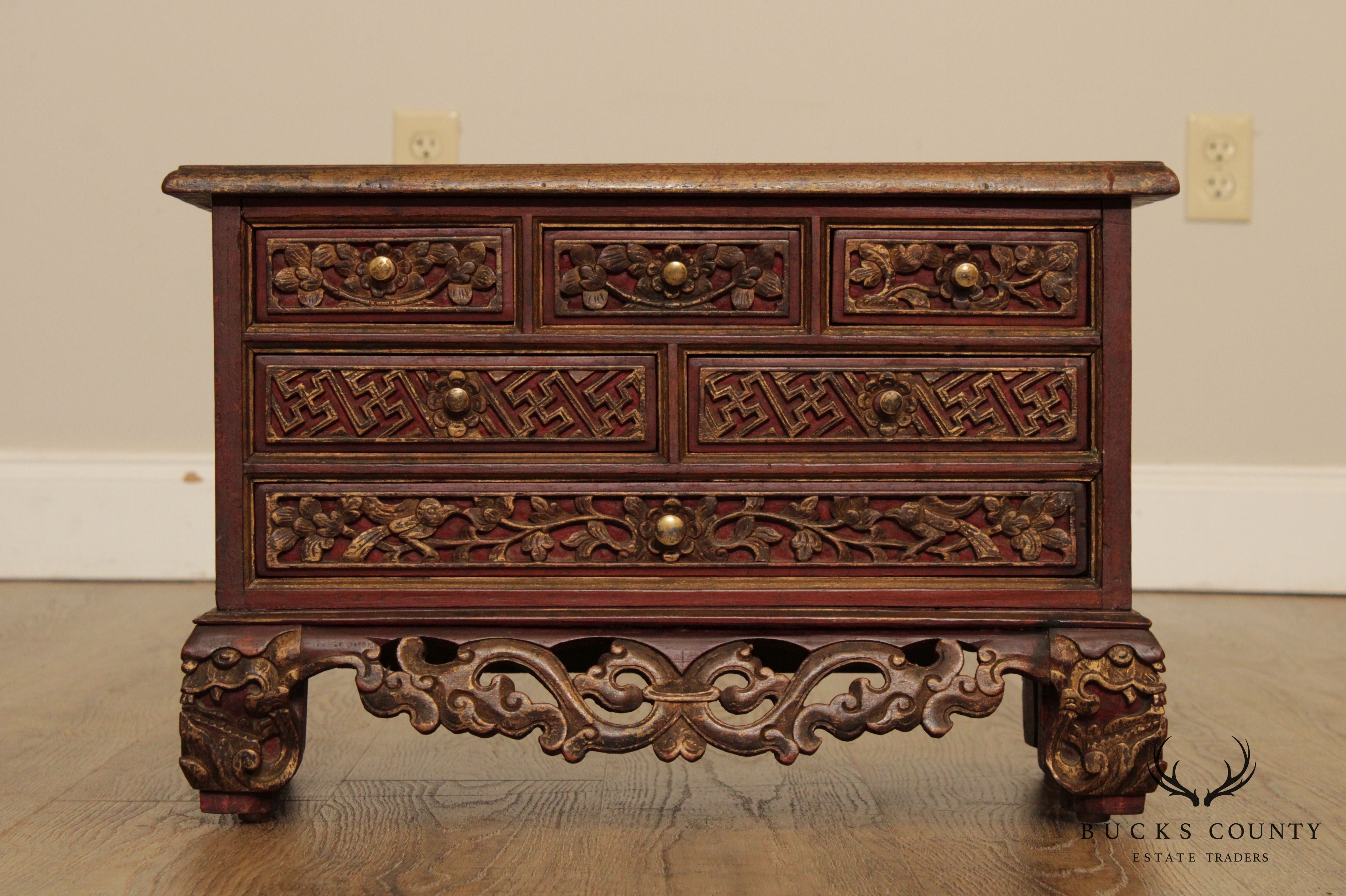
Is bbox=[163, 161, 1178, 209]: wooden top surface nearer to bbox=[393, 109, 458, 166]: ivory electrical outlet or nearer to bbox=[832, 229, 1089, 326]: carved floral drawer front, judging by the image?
bbox=[832, 229, 1089, 326]: carved floral drawer front

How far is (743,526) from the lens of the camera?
1182 millimetres

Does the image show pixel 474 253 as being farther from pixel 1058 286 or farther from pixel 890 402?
pixel 1058 286

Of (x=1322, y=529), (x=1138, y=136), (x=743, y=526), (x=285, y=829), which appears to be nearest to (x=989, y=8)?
(x=1138, y=136)

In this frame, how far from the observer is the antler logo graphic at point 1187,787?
1.17 metres

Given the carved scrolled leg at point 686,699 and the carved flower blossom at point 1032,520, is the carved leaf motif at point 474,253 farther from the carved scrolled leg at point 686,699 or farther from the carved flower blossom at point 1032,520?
the carved flower blossom at point 1032,520

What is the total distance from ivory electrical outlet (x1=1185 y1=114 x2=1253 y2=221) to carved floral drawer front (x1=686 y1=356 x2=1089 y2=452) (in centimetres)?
138

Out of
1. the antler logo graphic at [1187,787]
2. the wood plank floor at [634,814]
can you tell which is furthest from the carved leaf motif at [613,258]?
the antler logo graphic at [1187,787]

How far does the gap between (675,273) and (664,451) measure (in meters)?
0.18

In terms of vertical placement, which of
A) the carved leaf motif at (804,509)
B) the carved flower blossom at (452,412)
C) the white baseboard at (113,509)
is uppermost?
the carved flower blossom at (452,412)

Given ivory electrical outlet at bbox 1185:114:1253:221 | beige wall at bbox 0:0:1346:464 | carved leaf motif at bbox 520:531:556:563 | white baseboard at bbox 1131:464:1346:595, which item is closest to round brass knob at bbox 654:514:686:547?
carved leaf motif at bbox 520:531:556:563

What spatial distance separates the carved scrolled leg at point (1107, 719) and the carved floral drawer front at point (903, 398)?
21 cm

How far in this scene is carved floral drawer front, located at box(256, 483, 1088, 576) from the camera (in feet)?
3.86

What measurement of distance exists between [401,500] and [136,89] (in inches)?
64.1

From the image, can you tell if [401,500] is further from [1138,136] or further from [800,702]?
[1138,136]
